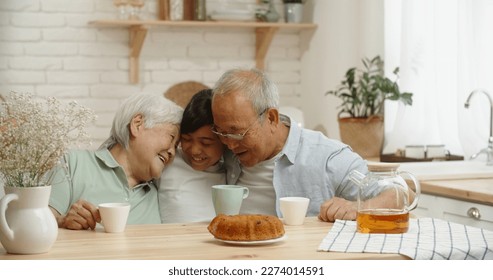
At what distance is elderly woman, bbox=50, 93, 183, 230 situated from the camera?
2371 millimetres

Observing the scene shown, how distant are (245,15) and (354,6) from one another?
25.5 inches

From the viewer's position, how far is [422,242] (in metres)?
1.74

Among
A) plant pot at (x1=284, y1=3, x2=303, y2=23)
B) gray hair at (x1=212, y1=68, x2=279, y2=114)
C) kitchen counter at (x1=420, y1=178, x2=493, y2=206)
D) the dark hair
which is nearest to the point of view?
gray hair at (x1=212, y1=68, x2=279, y2=114)

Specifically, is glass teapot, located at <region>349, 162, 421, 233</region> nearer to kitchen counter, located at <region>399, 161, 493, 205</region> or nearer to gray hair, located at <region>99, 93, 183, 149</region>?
gray hair, located at <region>99, 93, 183, 149</region>

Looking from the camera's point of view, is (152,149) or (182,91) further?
(182,91)

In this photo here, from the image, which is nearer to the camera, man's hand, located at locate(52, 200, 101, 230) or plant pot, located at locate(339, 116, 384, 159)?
man's hand, located at locate(52, 200, 101, 230)

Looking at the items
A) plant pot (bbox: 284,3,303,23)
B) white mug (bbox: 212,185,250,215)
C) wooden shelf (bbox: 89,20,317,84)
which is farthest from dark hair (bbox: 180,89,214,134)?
plant pot (bbox: 284,3,303,23)

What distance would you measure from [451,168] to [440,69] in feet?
2.04

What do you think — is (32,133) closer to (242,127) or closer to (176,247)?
(176,247)

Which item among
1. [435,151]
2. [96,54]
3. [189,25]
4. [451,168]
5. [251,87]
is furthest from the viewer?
[189,25]

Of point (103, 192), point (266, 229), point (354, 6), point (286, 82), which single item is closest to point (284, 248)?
point (266, 229)

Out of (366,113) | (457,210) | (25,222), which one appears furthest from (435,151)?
(25,222)

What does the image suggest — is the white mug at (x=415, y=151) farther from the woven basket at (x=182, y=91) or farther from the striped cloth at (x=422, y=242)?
the striped cloth at (x=422, y=242)

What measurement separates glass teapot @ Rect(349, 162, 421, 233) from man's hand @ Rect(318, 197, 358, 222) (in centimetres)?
9
